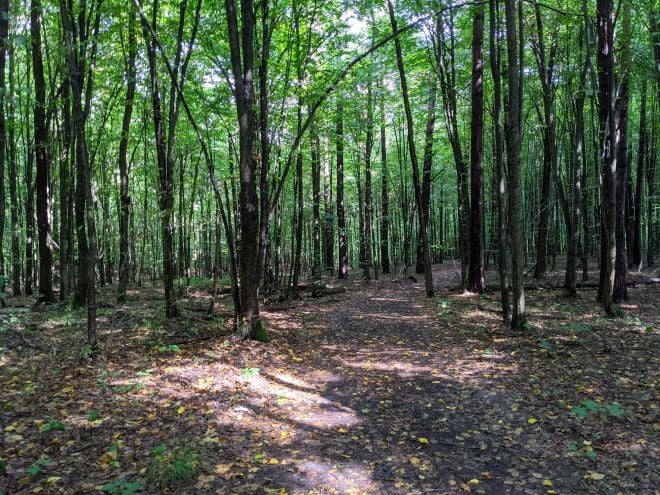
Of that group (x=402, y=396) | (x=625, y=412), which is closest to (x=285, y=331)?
(x=402, y=396)

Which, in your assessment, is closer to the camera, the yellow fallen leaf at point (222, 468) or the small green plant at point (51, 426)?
the yellow fallen leaf at point (222, 468)

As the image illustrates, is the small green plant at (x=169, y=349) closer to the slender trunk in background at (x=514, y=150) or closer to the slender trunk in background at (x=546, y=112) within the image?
the slender trunk in background at (x=514, y=150)

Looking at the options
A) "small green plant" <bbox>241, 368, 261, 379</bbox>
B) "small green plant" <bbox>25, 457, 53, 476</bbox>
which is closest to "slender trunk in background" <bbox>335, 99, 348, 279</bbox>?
"small green plant" <bbox>241, 368, 261, 379</bbox>

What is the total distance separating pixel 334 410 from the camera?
5.47 metres

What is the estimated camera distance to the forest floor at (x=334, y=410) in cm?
384

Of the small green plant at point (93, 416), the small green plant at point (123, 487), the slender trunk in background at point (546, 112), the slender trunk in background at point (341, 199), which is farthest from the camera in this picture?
the slender trunk in background at point (341, 199)

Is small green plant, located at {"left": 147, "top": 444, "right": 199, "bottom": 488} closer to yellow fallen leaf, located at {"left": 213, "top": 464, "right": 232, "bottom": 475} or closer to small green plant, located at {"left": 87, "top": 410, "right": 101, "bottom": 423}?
yellow fallen leaf, located at {"left": 213, "top": 464, "right": 232, "bottom": 475}

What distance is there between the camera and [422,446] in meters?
4.54

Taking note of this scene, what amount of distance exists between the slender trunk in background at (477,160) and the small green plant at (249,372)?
9.07 m

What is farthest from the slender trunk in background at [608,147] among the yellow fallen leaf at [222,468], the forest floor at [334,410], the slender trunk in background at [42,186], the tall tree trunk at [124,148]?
the slender trunk in background at [42,186]

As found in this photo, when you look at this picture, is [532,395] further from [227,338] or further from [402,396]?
[227,338]

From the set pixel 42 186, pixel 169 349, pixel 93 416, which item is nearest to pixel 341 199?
pixel 42 186

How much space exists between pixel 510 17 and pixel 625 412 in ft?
23.3

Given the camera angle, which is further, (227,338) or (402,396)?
(227,338)
